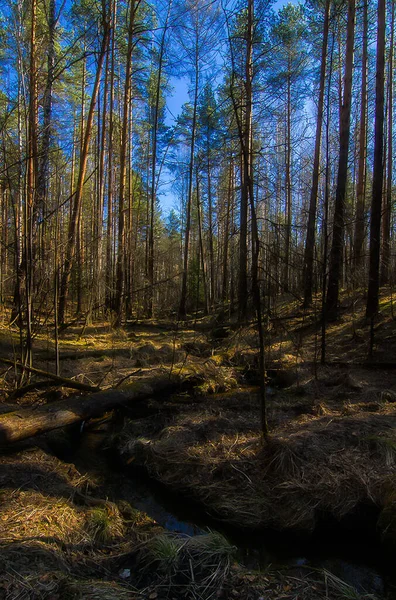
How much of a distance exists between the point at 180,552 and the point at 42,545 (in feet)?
3.34

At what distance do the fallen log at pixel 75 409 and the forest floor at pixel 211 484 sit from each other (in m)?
0.29

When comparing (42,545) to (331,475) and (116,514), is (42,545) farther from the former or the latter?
(331,475)

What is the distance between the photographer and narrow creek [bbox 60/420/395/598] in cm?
289

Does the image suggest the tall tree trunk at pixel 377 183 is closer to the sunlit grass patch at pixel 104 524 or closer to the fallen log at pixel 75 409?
the fallen log at pixel 75 409

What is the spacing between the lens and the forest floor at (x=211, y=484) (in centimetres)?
247

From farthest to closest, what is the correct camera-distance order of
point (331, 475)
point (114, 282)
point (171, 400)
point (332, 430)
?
point (114, 282)
point (171, 400)
point (332, 430)
point (331, 475)

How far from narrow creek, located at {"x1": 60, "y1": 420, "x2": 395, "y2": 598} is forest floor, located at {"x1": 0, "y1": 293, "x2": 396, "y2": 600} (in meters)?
0.04

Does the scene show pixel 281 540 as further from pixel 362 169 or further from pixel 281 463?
pixel 362 169

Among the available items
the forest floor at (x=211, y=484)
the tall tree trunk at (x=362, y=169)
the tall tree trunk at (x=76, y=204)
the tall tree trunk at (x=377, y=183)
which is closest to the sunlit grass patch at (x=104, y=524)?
the forest floor at (x=211, y=484)

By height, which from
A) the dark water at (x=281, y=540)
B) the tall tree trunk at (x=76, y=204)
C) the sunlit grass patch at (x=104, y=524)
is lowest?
the dark water at (x=281, y=540)

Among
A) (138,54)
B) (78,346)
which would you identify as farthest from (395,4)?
(78,346)

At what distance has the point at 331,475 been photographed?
3.74m

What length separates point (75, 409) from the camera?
4.75 metres

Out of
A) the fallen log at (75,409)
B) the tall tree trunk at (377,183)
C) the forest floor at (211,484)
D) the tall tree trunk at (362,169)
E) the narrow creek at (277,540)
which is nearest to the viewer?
the forest floor at (211,484)
